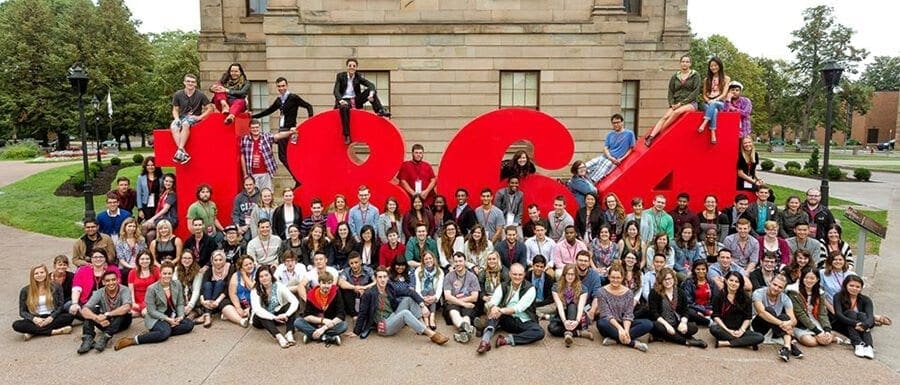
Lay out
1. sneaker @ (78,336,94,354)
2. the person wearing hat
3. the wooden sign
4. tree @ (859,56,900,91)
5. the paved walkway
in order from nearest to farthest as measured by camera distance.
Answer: the paved walkway < sneaker @ (78,336,94,354) < the wooden sign < the person wearing hat < tree @ (859,56,900,91)

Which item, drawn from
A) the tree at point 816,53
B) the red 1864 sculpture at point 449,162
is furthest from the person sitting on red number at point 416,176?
the tree at point 816,53

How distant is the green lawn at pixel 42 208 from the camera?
625 inches

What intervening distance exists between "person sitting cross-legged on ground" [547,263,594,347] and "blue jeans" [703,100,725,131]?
15.3 ft

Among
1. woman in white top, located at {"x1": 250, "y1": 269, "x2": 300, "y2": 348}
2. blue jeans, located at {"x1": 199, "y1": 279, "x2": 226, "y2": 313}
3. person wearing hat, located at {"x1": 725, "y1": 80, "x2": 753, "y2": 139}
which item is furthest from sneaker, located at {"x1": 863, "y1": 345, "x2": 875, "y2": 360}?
blue jeans, located at {"x1": 199, "y1": 279, "x2": 226, "y2": 313}

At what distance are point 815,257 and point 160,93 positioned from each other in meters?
60.0

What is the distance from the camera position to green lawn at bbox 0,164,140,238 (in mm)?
15875

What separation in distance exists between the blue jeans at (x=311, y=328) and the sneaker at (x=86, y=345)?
2.60m

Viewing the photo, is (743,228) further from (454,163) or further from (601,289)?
(454,163)

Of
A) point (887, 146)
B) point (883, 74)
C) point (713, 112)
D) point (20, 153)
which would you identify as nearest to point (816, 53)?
point (887, 146)

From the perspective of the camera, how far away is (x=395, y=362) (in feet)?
22.8

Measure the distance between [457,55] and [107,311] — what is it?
13.4m

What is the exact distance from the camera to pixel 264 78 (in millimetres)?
21203

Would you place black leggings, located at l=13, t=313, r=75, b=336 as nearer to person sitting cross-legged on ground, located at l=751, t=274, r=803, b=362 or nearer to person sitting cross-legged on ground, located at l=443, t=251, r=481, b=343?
person sitting cross-legged on ground, located at l=443, t=251, r=481, b=343

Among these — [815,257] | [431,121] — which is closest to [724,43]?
[431,121]
